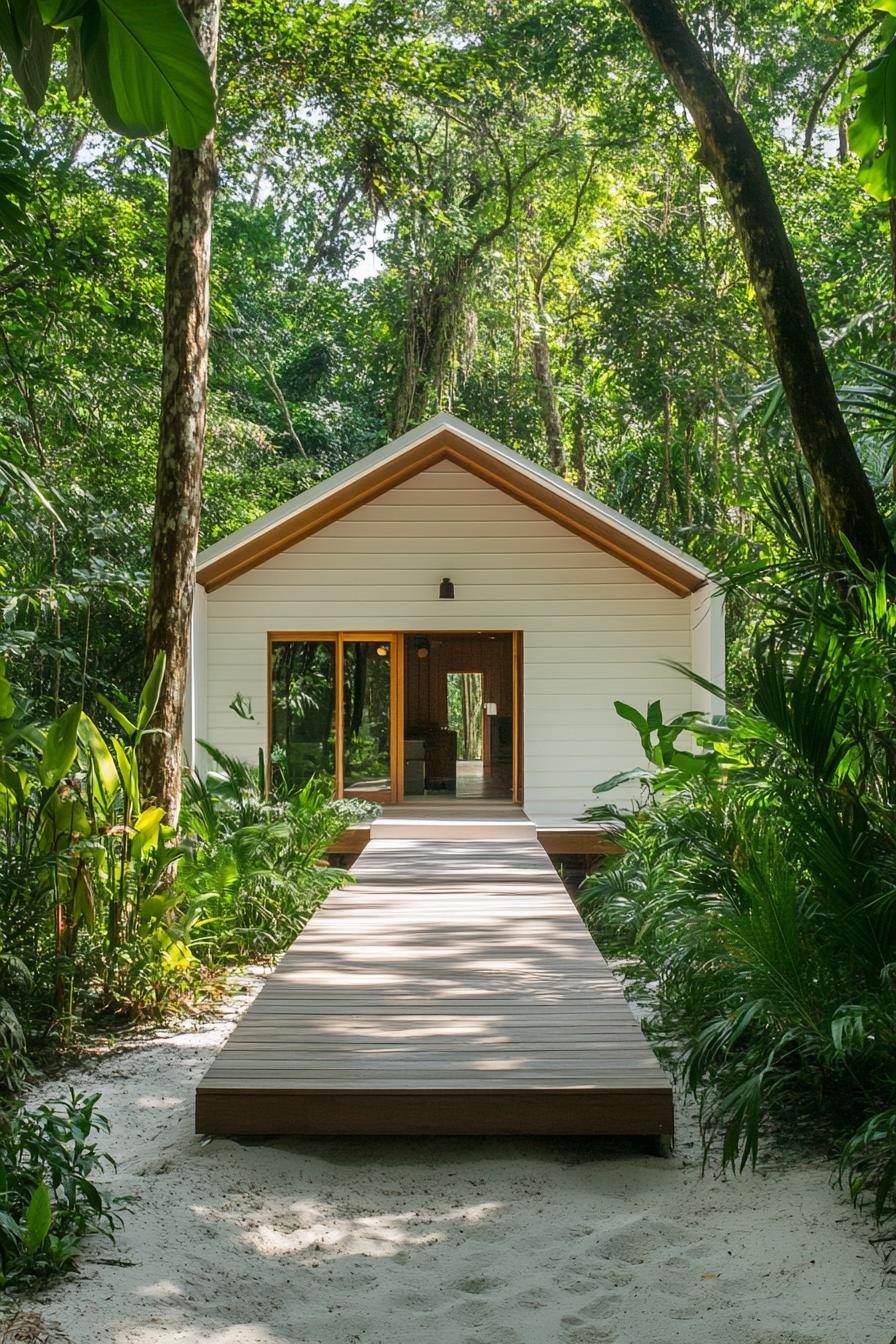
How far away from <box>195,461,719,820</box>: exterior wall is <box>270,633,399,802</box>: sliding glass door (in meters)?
0.16

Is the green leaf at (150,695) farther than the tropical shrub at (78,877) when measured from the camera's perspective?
Yes

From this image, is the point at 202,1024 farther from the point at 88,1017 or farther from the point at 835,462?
the point at 835,462

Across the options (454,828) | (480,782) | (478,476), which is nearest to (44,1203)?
(454,828)

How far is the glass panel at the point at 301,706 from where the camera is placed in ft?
40.5

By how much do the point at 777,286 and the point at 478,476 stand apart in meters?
7.25

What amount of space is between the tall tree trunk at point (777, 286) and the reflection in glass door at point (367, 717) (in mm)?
7526

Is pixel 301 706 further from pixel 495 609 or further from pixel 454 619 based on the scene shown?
pixel 495 609

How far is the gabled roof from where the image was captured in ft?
36.2

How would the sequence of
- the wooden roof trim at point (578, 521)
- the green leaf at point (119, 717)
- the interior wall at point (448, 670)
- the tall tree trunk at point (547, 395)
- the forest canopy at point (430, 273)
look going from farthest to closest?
the tall tree trunk at point (547, 395)
the interior wall at point (448, 670)
the wooden roof trim at point (578, 521)
the forest canopy at point (430, 273)
the green leaf at point (119, 717)

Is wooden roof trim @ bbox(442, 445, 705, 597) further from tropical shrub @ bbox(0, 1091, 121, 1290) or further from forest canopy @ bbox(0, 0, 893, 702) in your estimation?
tropical shrub @ bbox(0, 1091, 121, 1290)

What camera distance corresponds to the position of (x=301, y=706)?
487 inches

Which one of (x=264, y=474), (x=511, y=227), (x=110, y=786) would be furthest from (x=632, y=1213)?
(x=511, y=227)

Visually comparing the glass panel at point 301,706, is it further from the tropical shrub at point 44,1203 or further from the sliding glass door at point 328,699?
the tropical shrub at point 44,1203

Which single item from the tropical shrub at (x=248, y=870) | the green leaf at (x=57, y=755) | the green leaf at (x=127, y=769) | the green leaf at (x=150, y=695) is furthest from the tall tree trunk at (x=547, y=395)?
the green leaf at (x=57, y=755)
